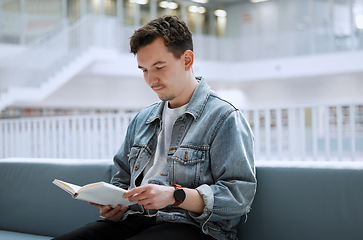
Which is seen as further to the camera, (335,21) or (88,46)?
(335,21)

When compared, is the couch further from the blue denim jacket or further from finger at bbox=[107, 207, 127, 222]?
finger at bbox=[107, 207, 127, 222]

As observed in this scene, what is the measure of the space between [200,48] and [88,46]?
6015mm

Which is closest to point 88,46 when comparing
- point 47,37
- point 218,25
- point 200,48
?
point 47,37

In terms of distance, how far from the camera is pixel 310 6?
17609 millimetres

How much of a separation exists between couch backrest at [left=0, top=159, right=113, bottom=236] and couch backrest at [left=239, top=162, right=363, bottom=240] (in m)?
0.89

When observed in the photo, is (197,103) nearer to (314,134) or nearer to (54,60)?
(314,134)

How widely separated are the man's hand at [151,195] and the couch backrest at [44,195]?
93 cm

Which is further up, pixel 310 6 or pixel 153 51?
pixel 310 6

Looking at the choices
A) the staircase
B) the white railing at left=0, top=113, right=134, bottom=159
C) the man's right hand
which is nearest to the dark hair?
the man's right hand

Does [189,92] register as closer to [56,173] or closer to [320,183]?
[320,183]

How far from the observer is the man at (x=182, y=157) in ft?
6.29

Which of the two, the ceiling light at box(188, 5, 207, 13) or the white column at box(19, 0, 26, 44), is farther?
the ceiling light at box(188, 5, 207, 13)

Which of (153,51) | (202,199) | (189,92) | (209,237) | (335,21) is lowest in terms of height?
(209,237)

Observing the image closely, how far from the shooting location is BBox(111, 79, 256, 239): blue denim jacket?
192 centimetres
